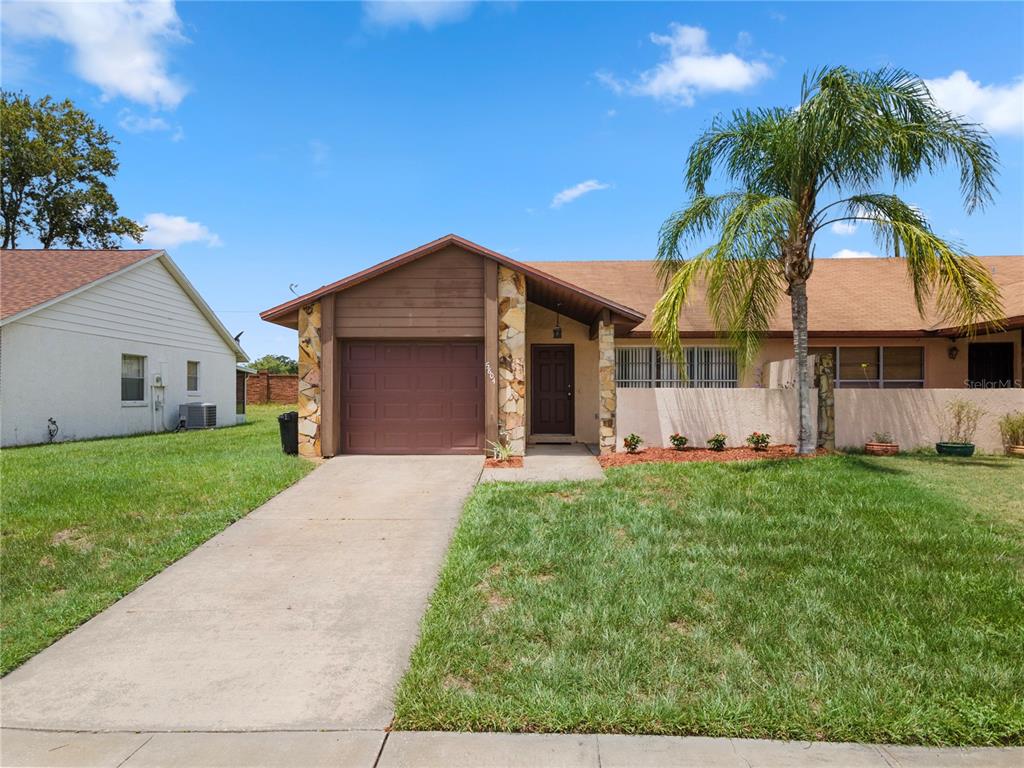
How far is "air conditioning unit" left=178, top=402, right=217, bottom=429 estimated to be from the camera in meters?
18.9

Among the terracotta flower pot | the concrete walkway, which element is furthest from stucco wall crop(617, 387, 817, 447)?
the terracotta flower pot

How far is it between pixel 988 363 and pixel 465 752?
16.9m

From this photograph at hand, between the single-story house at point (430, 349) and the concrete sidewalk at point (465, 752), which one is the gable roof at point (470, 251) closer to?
the single-story house at point (430, 349)

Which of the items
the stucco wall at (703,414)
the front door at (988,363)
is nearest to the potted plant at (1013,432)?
the front door at (988,363)

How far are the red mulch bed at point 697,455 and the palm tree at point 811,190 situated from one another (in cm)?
59

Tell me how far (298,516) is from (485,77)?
9954 mm

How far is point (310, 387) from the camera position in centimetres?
1144

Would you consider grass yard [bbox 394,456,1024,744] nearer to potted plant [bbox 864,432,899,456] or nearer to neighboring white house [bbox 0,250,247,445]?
potted plant [bbox 864,432,899,456]

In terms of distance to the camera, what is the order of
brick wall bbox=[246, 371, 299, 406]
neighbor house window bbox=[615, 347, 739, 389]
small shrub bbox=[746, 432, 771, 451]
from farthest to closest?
brick wall bbox=[246, 371, 299, 406]
neighbor house window bbox=[615, 347, 739, 389]
small shrub bbox=[746, 432, 771, 451]

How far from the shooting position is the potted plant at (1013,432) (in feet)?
36.6

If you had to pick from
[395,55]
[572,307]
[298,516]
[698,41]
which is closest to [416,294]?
[572,307]

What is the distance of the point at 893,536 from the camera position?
586 centimetres

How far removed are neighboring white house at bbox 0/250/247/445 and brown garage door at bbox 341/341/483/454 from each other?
845cm

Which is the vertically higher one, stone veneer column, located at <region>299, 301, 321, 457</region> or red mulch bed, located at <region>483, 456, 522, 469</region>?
stone veneer column, located at <region>299, 301, 321, 457</region>
